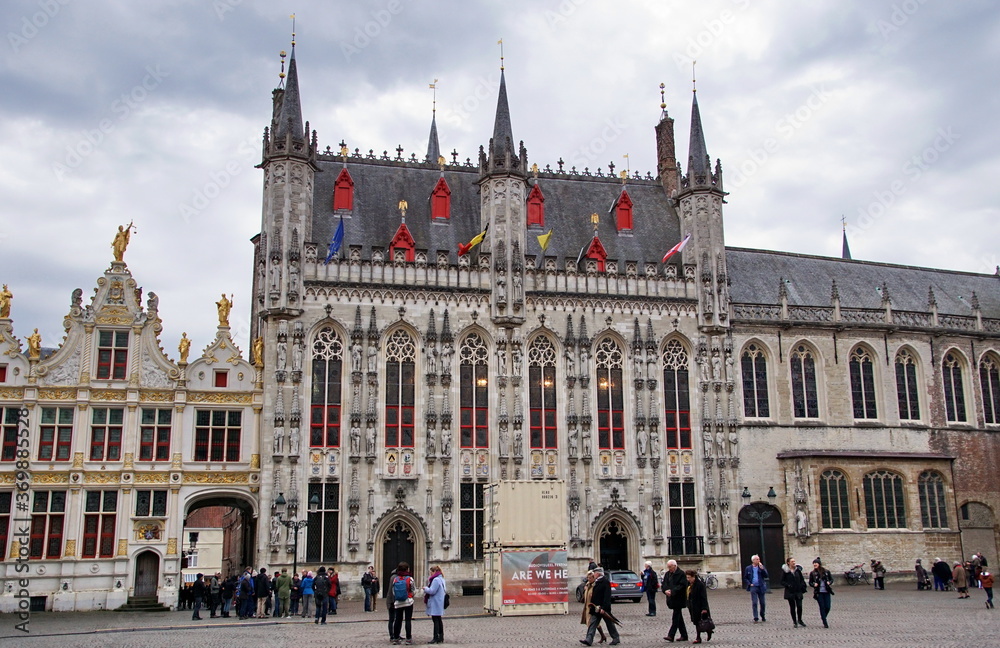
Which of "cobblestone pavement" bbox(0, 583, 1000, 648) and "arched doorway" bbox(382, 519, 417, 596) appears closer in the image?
"cobblestone pavement" bbox(0, 583, 1000, 648)

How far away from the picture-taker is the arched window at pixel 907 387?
48750mm

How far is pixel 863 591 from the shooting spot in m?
40.5

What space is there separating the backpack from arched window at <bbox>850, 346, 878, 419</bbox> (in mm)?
31874

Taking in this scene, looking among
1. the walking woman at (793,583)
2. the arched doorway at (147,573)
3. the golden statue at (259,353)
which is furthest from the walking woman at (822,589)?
the arched doorway at (147,573)

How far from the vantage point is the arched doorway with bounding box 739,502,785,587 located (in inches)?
1773

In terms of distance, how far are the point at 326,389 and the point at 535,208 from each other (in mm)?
14227

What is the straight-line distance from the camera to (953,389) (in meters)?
50.0

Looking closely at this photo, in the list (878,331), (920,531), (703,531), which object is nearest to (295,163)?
(703,531)

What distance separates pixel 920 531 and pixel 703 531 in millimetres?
10774

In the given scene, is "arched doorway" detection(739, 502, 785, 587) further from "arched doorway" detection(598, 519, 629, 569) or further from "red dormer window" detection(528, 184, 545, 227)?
"red dormer window" detection(528, 184, 545, 227)

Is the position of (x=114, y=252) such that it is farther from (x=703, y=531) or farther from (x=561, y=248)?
(x=703, y=531)

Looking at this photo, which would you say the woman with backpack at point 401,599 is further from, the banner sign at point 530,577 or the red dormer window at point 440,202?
the red dormer window at point 440,202

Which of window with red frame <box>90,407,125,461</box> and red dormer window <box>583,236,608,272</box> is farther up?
red dormer window <box>583,236,608,272</box>

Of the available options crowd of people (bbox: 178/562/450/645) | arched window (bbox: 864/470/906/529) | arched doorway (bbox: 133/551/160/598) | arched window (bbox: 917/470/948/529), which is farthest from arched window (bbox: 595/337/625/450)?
arched doorway (bbox: 133/551/160/598)
